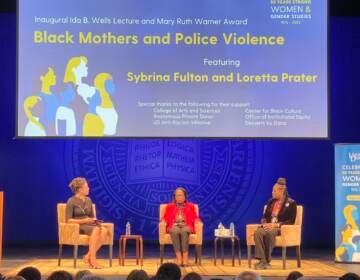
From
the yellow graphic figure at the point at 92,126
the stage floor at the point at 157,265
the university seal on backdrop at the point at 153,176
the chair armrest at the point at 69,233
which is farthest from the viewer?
the university seal on backdrop at the point at 153,176

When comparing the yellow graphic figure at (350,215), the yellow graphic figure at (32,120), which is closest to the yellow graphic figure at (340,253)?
the yellow graphic figure at (350,215)

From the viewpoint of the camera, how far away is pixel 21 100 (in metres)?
7.61

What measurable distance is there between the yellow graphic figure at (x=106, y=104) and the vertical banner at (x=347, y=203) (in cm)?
256

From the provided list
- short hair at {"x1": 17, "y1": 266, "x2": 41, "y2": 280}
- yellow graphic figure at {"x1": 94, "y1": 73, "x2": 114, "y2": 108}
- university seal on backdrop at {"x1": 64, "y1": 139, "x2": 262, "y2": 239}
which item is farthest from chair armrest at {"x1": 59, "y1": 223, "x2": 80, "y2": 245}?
short hair at {"x1": 17, "y1": 266, "x2": 41, "y2": 280}

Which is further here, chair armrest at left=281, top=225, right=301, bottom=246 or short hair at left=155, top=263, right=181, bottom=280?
chair armrest at left=281, top=225, right=301, bottom=246

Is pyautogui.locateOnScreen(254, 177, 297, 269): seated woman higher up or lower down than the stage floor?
higher up

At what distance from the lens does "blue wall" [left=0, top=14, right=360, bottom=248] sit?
9477 mm

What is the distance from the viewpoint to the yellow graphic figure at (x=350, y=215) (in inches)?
302

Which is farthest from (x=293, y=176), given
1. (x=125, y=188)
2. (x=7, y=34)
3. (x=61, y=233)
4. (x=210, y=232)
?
(x=7, y=34)

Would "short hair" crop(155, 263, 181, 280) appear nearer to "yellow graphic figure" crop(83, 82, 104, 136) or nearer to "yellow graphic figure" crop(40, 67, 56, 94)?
"yellow graphic figure" crop(83, 82, 104, 136)

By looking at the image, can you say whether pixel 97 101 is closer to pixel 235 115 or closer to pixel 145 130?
pixel 145 130

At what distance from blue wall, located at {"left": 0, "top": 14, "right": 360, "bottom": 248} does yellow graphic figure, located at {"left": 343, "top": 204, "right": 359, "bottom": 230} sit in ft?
6.22

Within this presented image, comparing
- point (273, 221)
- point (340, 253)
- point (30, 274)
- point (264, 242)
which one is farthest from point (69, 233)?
point (30, 274)

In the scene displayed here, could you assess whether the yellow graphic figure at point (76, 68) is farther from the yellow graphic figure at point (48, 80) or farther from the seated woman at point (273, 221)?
the seated woman at point (273, 221)
